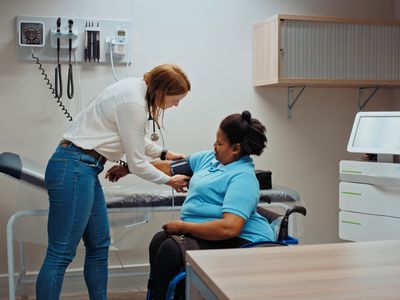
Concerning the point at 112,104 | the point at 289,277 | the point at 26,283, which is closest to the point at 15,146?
the point at 26,283

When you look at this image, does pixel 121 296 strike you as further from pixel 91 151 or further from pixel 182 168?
pixel 91 151

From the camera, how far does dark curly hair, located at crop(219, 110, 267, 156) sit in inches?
85.9

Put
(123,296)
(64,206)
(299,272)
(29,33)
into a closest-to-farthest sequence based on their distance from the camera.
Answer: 1. (299,272)
2. (64,206)
3. (29,33)
4. (123,296)

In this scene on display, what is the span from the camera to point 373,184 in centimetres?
294

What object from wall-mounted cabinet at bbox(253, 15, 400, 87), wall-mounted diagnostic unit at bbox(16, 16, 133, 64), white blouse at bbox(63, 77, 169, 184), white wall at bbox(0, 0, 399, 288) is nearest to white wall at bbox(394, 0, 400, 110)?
white wall at bbox(0, 0, 399, 288)

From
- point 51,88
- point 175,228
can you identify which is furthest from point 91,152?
point 51,88

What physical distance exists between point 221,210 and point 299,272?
0.87 m

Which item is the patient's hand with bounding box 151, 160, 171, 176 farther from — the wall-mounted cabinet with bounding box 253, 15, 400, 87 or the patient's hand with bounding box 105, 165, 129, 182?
the wall-mounted cabinet with bounding box 253, 15, 400, 87

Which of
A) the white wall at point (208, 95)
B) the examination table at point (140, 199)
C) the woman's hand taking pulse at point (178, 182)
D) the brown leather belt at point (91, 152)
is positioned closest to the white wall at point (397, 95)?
the white wall at point (208, 95)

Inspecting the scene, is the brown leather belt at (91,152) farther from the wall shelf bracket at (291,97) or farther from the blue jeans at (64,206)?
the wall shelf bracket at (291,97)

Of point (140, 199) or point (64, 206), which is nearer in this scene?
point (64, 206)

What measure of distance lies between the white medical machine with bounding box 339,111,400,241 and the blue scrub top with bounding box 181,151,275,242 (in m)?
0.97

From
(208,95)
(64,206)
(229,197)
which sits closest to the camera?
(229,197)

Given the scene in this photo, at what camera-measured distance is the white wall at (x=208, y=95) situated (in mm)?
3299
